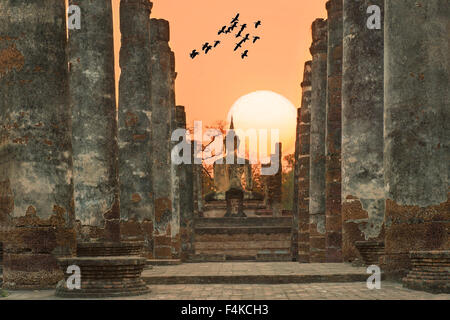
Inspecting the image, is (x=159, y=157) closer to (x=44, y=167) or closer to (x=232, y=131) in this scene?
(x=44, y=167)

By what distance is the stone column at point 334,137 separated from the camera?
58.9 feet

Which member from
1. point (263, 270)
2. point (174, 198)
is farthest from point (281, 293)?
point (174, 198)

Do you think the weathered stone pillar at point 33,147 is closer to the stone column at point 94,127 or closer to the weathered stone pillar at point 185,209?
the stone column at point 94,127

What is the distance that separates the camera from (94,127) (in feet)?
46.9

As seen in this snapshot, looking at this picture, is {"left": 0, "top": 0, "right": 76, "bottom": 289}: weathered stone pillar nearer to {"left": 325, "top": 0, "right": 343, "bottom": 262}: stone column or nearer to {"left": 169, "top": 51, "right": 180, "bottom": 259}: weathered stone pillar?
{"left": 325, "top": 0, "right": 343, "bottom": 262}: stone column

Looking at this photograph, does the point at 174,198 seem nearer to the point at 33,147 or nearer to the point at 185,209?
the point at 185,209

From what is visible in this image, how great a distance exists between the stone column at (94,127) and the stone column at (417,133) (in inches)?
222

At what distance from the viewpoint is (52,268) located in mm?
9992

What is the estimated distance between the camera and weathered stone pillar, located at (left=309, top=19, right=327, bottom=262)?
21.3m

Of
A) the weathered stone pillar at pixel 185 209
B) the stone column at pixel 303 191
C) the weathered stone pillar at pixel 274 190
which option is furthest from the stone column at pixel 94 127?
the weathered stone pillar at pixel 274 190

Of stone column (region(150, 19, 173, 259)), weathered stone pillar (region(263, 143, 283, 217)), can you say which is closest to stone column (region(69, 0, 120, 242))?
stone column (region(150, 19, 173, 259))

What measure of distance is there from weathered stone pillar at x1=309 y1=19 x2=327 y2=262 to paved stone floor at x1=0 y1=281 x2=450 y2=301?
979cm
